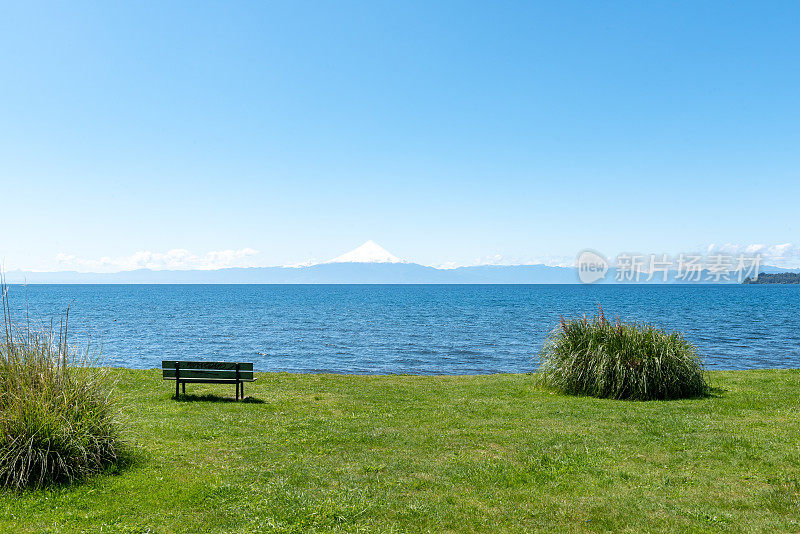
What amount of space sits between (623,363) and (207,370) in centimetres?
1175

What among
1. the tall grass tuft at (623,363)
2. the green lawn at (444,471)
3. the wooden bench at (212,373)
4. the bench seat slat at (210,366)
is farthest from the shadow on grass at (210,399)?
the tall grass tuft at (623,363)

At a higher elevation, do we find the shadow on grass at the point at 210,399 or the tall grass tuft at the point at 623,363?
the tall grass tuft at the point at 623,363

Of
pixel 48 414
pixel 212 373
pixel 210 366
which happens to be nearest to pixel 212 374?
pixel 212 373

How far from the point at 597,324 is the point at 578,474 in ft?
29.2

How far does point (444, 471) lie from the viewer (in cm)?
830

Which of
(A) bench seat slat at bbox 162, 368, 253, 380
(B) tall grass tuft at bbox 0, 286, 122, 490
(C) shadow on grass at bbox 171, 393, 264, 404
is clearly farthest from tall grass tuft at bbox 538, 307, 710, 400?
(B) tall grass tuft at bbox 0, 286, 122, 490

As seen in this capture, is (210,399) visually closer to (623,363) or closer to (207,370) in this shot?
(207,370)

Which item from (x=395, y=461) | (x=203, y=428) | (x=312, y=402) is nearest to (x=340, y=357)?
(x=312, y=402)

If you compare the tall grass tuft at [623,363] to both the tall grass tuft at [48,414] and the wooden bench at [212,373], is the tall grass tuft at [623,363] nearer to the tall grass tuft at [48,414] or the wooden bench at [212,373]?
the wooden bench at [212,373]

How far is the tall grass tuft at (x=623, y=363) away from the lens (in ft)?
48.7

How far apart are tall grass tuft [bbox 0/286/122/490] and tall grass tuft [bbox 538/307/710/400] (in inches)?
481

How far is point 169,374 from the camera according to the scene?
1470cm

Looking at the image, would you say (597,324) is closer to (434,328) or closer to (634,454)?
(634,454)

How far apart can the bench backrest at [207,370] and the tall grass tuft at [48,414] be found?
5635mm
